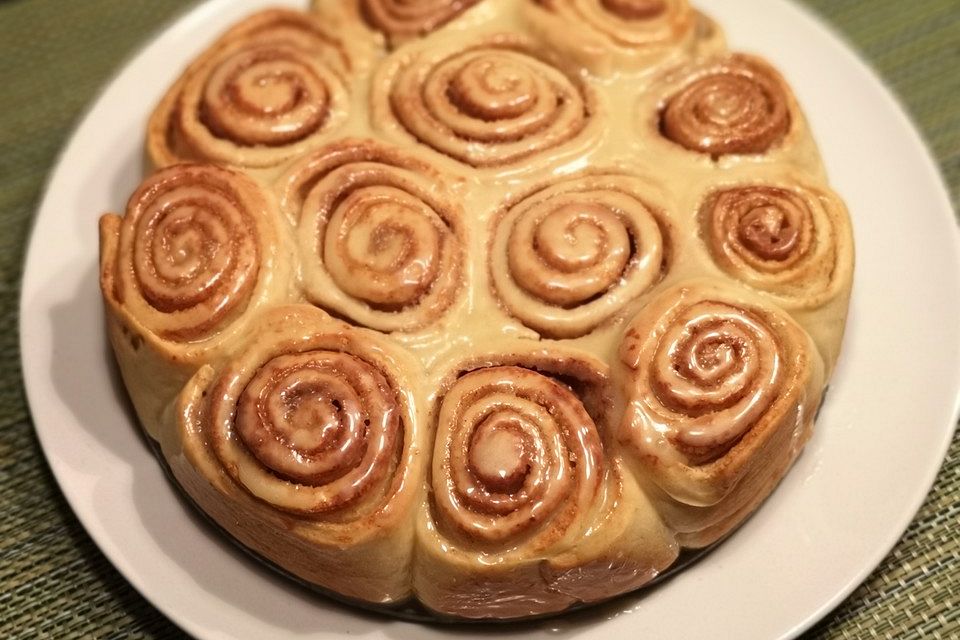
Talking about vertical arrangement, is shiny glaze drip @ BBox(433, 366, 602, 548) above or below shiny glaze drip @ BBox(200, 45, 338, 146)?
below

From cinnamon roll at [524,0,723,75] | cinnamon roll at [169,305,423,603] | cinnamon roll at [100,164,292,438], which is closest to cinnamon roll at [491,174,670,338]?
cinnamon roll at [169,305,423,603]

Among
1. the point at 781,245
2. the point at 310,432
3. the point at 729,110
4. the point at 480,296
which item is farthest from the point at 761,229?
the point at 310,432

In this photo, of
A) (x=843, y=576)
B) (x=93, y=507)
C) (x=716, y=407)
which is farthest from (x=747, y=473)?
(x=93, y=507)

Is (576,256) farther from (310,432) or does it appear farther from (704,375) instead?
(310,432)

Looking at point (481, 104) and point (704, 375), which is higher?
point (481, 104)

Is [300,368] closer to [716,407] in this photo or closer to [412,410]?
[412,410]

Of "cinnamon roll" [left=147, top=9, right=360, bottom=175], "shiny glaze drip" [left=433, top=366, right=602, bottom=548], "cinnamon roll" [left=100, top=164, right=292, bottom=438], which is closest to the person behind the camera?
"shiny glaze drip" [left=433, top=366, right=602, bottom=548]

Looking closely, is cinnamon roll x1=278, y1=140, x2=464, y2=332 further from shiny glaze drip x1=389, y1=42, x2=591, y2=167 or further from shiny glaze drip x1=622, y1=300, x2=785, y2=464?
shiny glaze drip x1=622, y1=300, x2=785, y2=464

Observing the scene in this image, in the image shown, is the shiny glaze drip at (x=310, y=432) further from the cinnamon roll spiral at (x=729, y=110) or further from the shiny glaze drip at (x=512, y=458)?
the cinnamon roll spiral at (x=729, y=110)
